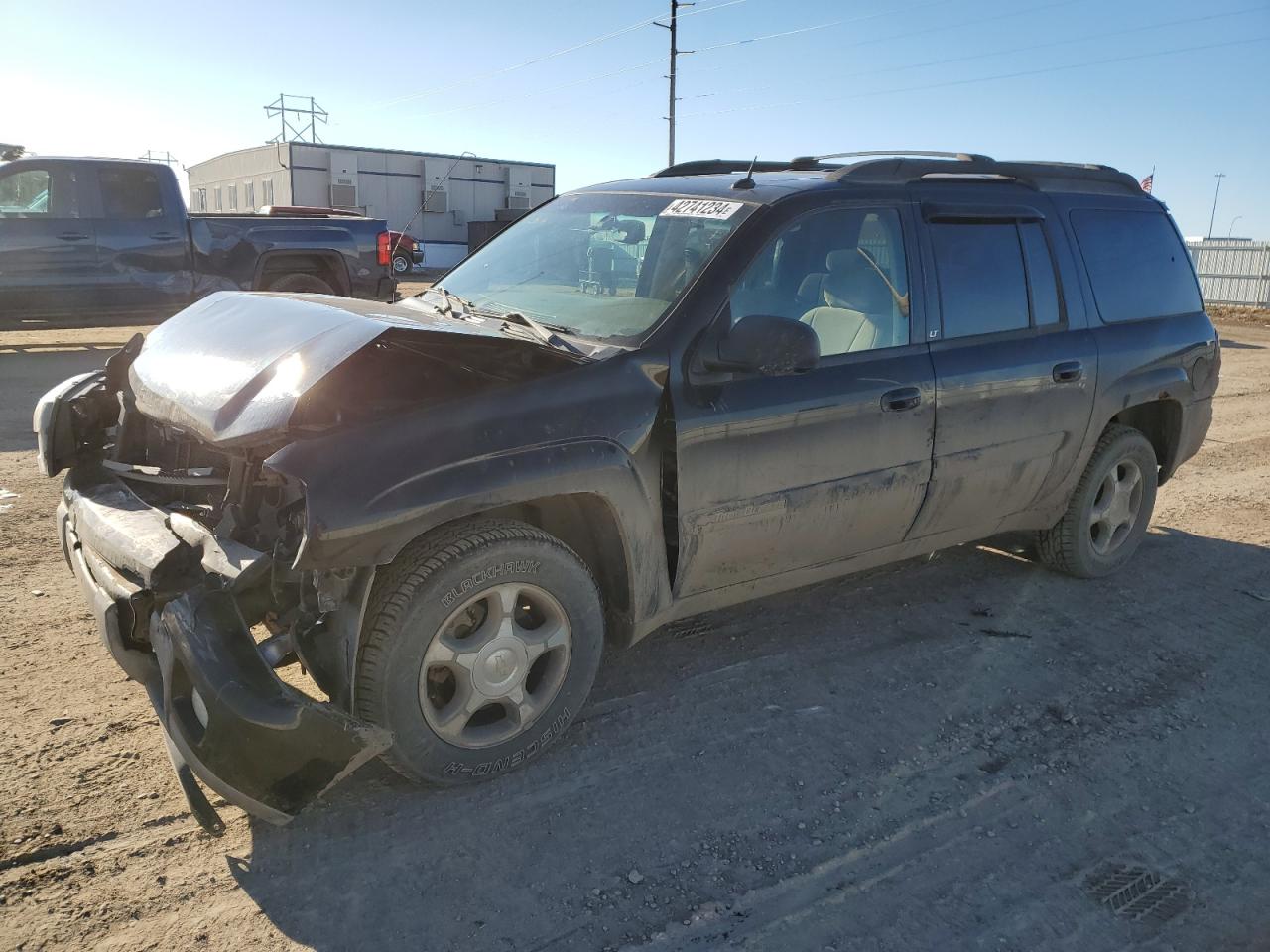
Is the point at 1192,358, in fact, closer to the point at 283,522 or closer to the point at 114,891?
the point at 283,522

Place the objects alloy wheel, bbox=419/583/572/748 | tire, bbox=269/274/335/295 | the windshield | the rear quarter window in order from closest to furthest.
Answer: alloy wheel, bbox=419/583/572/748
the windshield
the rear quarter window
tire, bbox=269/274/335/295

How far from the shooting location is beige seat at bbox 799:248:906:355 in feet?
12.3

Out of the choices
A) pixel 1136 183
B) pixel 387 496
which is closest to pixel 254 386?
pixel 387 496

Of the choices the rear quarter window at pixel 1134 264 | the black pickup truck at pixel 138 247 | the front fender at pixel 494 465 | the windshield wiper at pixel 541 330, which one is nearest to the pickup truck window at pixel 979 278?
the rear quarter window at pixel 1134 264

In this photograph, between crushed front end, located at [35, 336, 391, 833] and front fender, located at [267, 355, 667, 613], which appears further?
front fender, located at [267, 355, 667, 613]

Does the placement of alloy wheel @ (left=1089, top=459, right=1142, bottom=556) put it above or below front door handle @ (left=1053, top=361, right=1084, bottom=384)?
below

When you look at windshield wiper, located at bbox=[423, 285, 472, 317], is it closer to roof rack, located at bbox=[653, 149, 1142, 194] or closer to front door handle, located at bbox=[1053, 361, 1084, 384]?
roof rack, located at bbox=[653, 149, 1142, 194]

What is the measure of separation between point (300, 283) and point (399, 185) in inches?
1165

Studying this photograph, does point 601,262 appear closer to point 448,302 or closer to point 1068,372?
point 448,302

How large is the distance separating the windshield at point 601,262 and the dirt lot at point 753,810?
1454 millimetres

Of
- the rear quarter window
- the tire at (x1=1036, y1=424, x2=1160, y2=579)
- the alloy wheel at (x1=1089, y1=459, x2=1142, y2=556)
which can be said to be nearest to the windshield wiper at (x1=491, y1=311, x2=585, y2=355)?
the rear quarter window

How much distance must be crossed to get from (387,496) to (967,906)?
1.95 m

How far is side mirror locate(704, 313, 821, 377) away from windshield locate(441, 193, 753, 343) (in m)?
0.33

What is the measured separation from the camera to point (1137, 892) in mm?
2754
